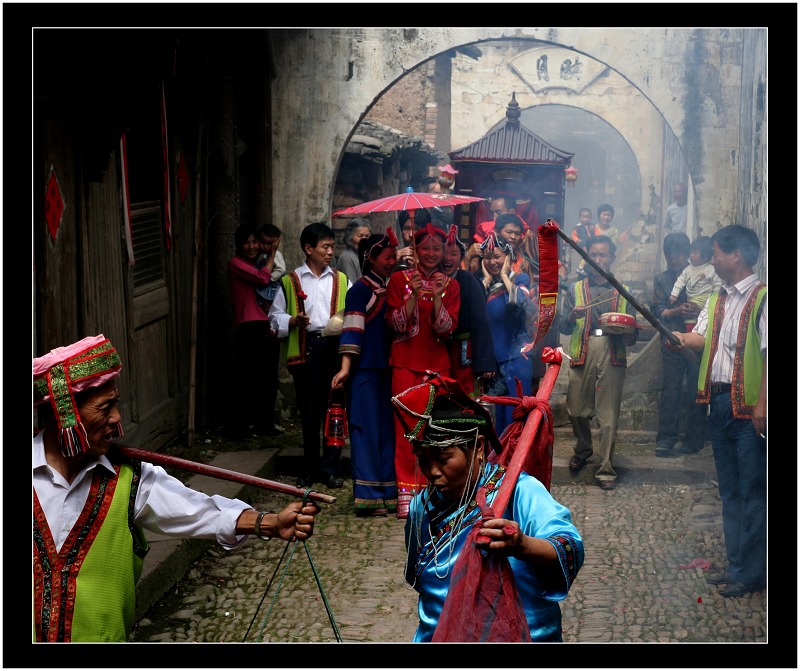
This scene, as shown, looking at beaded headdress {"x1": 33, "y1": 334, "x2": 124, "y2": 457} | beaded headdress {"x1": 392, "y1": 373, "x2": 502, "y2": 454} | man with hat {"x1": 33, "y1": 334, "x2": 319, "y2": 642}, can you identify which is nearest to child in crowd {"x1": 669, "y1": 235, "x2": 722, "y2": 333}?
beaded headdress {"x1": 392, "y1": 373, "x2": 502, "y2": 454}

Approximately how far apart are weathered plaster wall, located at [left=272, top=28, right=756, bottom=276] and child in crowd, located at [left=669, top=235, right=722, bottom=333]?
1.50 metres

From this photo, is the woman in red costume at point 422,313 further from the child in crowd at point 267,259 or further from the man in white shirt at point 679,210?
the man in white shirt at point 679,210

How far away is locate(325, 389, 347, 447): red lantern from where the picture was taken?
7832 millimetres

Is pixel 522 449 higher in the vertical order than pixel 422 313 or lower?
lower

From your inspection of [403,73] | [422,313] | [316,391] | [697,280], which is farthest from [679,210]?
[422,313]

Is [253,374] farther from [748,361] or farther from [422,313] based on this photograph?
[748,361]

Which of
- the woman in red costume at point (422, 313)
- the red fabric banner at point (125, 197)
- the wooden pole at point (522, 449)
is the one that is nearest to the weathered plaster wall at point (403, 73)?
the red fabric banner at point (125, 197)

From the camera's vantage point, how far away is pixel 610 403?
8820 millimetres

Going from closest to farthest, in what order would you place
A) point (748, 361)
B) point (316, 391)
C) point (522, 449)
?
point (522, 449) → point (748, 361) → point (316, 391)

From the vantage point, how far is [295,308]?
338 inches

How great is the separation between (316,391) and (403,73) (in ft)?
13.3

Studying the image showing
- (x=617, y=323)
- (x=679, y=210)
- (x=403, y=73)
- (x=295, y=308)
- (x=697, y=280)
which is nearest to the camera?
(x=295, y=308)

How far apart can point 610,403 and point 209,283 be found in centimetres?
385
